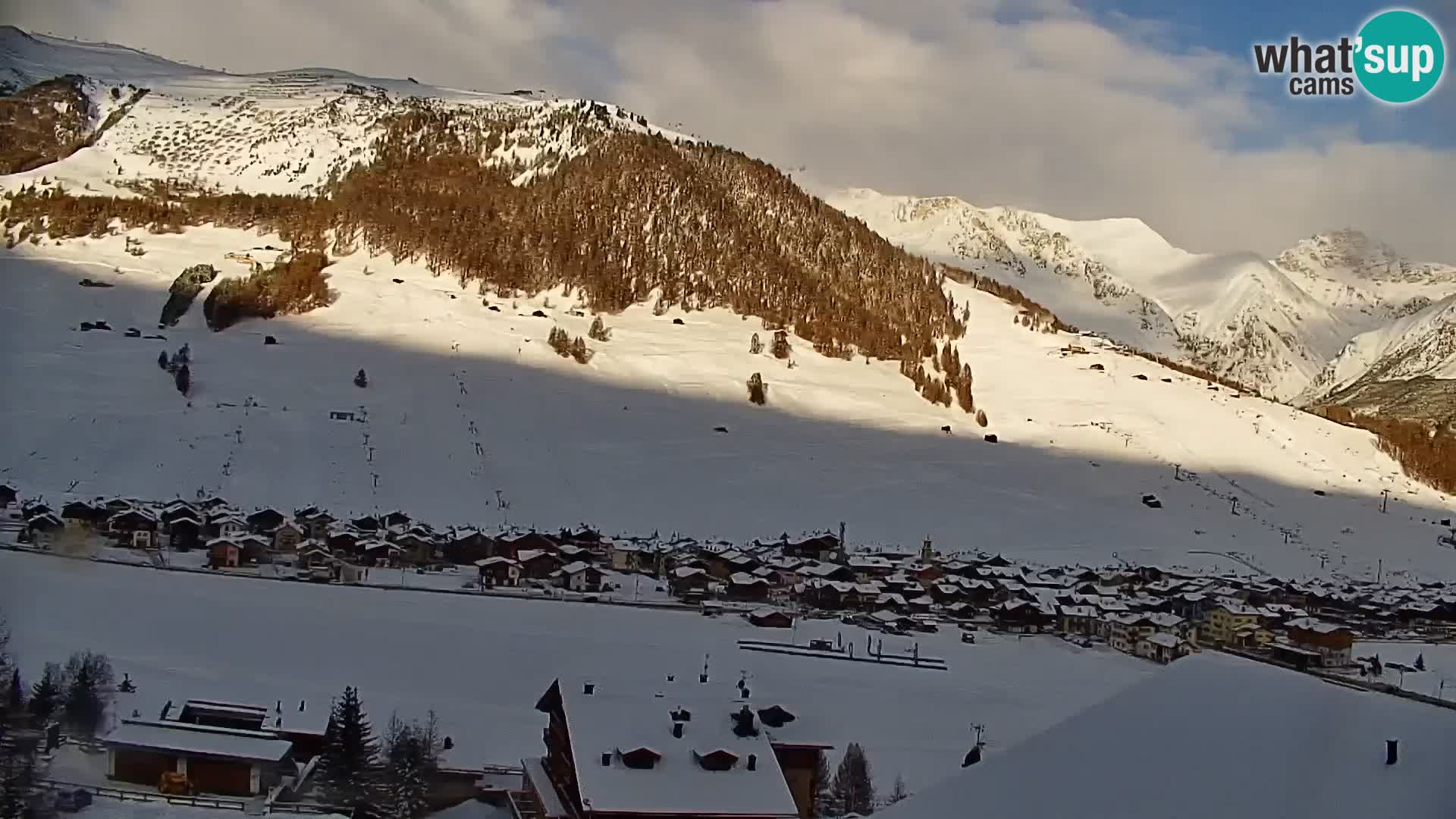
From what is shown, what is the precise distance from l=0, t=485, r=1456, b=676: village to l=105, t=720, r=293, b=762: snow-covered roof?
445cm

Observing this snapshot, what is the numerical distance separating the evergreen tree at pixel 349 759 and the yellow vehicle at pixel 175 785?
0.55 metres

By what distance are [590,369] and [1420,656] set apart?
15393 millimetres

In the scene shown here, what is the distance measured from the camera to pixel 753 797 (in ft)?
16.3

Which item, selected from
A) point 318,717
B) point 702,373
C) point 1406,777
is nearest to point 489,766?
point 318,717

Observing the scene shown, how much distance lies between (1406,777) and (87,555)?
909cm

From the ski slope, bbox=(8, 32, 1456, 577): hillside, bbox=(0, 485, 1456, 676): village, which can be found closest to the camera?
bbox=(0, 485, 1456, 676): village

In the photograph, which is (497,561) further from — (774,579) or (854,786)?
(854,786)

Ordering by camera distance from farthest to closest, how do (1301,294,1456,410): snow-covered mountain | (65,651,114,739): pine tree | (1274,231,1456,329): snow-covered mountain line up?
(1274,231,1456,329): snow-covered mountain < (1301,294,1456,410): snow-covered mountain < (65,651,114,739): pine tree

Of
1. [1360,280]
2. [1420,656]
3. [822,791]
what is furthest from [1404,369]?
[1360,280]

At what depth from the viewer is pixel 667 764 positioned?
16.5 ft

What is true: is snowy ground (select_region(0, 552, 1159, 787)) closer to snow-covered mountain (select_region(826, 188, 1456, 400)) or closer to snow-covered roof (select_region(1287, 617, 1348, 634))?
snow-covered roof (select_region(1287, 617, 1348, 634))

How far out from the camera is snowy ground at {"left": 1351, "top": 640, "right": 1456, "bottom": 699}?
739cm

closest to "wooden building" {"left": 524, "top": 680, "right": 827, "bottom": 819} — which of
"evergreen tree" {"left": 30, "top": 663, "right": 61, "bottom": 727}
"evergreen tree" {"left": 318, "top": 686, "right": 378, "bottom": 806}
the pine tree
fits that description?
"evergreen tree" {"left": 318, "top": 686, "right": 378, "bottom": 806}

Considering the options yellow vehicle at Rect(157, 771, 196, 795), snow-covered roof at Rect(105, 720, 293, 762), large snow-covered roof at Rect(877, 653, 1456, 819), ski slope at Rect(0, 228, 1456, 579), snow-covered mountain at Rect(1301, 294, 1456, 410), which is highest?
snow-covered mountain at Rect(1301, 294, 1456, 410)
